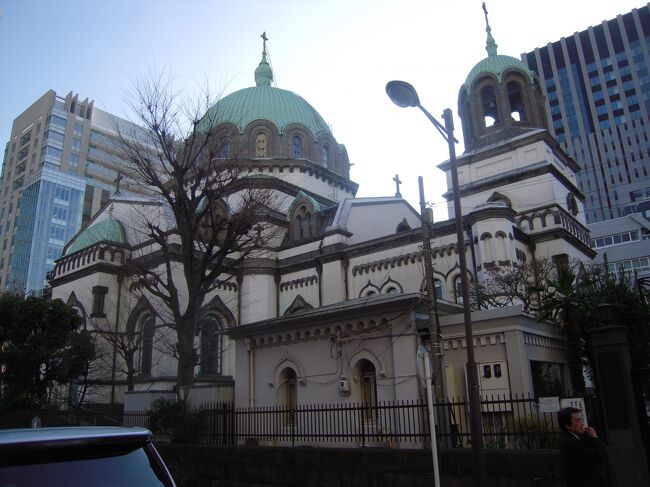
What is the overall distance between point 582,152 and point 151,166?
97.3 m

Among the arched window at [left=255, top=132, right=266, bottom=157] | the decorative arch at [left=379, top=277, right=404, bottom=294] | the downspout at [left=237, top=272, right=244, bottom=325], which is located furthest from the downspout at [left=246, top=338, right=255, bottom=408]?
the arched window at [left=255, top=132, right=266, bottom=157]

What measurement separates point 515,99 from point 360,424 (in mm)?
23993

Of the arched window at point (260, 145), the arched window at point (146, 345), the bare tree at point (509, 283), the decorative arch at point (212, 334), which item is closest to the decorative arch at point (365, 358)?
the bare tree at point (509, 283)

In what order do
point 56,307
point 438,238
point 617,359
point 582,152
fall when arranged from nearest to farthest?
point 617,359
point 56,307
point 438,238
point 582,152

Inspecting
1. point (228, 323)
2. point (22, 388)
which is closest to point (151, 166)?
point (22, 388)

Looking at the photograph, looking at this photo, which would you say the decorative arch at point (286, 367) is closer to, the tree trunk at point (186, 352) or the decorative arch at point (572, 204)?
the tree trunk at point (186, 352)

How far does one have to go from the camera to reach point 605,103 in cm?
10050

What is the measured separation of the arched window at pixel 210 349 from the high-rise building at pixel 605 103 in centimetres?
7924

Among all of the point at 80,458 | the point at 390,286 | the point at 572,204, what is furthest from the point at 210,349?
the point at 80,458

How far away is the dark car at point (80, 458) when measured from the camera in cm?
316

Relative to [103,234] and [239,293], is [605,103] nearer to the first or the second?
[239,293]

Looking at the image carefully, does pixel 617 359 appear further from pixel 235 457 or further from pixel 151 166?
pixel 151 166

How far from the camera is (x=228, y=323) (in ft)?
96.3

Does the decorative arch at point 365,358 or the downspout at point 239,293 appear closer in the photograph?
the decorative arch at point 365,358
